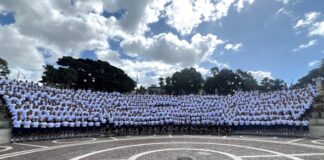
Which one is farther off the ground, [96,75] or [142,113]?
[96,75]

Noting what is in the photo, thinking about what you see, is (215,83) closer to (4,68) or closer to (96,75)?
(96,75)

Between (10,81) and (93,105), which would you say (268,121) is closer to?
(93,105)

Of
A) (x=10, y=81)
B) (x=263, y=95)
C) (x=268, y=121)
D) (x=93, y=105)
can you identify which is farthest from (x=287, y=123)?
(x=10, y=81)

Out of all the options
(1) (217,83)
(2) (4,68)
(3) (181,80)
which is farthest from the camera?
(3) (181,80)

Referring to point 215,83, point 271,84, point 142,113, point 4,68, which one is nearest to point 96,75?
point 4,68

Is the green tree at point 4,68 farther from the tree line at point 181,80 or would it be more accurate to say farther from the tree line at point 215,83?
the tree line at point 215,83

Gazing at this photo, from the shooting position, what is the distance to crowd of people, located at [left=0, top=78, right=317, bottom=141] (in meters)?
26.3

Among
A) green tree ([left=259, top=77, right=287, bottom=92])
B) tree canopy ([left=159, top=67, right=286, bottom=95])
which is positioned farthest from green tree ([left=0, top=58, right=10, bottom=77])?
green tree ([left=259, top=77, right=287, bottom=92])

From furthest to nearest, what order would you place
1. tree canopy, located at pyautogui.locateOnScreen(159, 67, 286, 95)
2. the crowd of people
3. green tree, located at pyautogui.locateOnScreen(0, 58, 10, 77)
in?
tree canopy, located at pyautogui.locateOnScreen(159, 67, 286, 95)
green tree, located at pyautogui.locateOnScreen(0, 58, 10, 77)
the crowd of people

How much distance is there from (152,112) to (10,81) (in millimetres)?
19183

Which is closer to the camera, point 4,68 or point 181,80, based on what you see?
point 4,68

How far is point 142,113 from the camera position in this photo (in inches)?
1404

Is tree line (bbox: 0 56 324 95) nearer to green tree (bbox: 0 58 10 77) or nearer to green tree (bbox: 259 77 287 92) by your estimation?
green tree (bbox: 259 77 287 92)

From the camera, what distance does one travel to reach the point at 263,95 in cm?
4109
